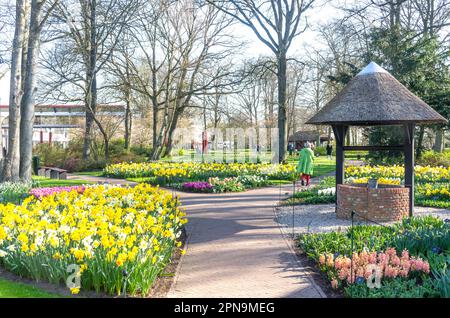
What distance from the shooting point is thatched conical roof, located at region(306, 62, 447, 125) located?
10.8 m

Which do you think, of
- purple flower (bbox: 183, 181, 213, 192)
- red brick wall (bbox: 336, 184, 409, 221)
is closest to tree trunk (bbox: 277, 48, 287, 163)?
purple flower (bbox: 183, 181, 213, 192)

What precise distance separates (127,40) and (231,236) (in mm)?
21721

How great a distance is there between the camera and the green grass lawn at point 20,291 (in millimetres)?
5746

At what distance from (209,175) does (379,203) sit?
34.8 ft

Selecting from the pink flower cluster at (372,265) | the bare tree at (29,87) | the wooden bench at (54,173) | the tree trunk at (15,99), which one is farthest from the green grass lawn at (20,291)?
the wooden bench at (54,173)

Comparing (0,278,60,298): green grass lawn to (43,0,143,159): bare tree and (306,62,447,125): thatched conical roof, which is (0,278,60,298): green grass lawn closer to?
(306,62,447,125): thatched conical roof

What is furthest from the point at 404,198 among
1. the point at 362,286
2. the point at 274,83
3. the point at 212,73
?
the point at 274,83

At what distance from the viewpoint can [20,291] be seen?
5965 millimetres

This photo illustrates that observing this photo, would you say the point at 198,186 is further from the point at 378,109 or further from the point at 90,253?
the point at 90,253

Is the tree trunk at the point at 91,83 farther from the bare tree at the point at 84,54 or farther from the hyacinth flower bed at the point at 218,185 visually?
the hyacinth flower bed at the point at 218,185

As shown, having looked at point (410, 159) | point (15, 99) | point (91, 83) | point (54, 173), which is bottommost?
point (54, 173)

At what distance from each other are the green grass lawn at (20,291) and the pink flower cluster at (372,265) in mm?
3787

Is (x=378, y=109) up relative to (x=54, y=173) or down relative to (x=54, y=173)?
up

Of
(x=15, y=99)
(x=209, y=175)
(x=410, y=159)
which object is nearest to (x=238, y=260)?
(x=410, y=159)
